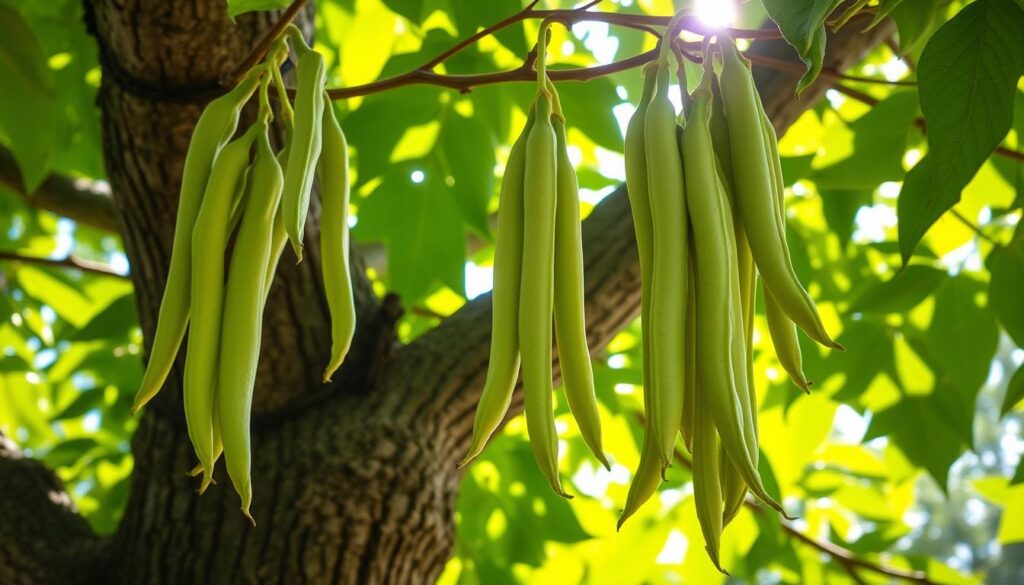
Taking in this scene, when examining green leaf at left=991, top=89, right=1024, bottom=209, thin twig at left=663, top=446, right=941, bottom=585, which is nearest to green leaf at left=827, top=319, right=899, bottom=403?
thin twig at left=663, top=446, right=941, bottom=585

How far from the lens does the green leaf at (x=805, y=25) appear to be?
603 mm

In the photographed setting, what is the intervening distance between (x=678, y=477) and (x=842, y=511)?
0.77 metres

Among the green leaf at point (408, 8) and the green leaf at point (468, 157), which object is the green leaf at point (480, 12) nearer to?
the green leaf at point (408, 8)

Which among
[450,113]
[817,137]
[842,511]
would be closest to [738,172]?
[450,113]

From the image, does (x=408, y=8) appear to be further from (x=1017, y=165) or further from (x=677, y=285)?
(x=1017, y=165)

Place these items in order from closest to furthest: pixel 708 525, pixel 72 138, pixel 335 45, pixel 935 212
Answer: pixel 708 525 < pixel 935 212 < pixel 335 45 < pixel 72 138

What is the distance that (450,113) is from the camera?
168cm

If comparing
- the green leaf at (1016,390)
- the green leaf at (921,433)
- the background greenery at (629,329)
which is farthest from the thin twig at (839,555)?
the green leaf at (1016,390)

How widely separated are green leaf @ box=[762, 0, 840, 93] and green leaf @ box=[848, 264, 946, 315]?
1016 millimetres

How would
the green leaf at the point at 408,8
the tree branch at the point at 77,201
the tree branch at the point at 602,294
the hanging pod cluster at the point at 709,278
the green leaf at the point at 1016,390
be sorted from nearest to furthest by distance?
the hanging pod cluster at the point at 709,278 → the green leaf at the point at 1016,390 → the green leaf at the point at 408,8 → the tree branch at the point at 602,294 → the tree branch at the point at 77,201

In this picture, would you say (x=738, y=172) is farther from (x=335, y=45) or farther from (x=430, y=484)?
(x=335, y=45)

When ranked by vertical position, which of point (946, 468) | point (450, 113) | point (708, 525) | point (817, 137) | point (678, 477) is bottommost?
point (708, 525)

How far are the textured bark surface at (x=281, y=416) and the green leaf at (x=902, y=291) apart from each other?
30 centimetres

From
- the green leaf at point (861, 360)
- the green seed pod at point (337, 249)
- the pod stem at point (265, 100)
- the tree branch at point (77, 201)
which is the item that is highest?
the tree branch at point (77, 201)
